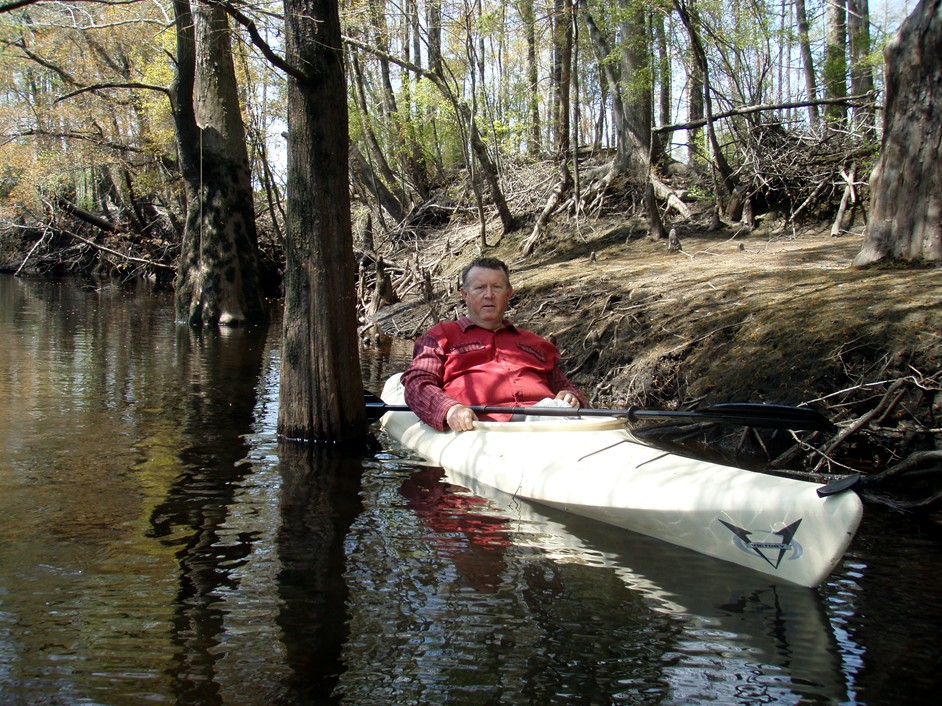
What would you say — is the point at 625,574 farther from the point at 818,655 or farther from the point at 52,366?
the point at 52,366

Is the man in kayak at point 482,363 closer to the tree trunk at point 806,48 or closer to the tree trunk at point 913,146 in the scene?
the tree trunk at point 913,146

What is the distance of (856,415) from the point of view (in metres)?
5.50

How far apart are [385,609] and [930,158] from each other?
604 cm

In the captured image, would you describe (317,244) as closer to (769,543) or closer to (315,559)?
(315,559)

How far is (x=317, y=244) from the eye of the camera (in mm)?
6051

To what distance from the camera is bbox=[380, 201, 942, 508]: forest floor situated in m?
5.29

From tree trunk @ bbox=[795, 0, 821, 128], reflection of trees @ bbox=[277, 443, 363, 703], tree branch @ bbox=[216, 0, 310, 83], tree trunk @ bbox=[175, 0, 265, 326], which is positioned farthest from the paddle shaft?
tree trunk @ bbox=[795, 0, 821, 128]

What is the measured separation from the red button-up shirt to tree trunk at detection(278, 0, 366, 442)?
25.4 inches

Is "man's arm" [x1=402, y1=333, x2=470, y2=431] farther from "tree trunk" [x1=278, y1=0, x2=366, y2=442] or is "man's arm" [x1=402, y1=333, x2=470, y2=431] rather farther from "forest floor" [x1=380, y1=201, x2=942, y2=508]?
"forest floor" [x1=380, y1=201, x2=942, y2=508]

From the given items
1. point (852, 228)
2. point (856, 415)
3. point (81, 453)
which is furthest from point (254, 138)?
point (856, 415)

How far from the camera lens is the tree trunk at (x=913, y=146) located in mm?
6926

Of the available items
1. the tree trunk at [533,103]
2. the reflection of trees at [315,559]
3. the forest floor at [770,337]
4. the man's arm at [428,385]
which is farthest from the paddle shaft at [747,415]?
the tree trunk at [533,103]

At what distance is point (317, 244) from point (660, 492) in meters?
3.12

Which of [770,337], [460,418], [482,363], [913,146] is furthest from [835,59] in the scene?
[460,418]
